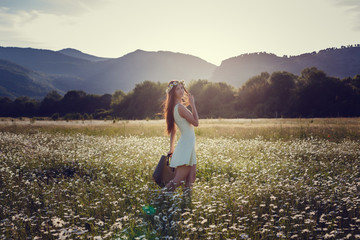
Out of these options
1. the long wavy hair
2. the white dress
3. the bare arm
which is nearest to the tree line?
the long wavy hair

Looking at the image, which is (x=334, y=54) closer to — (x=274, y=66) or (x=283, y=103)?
(x=274, y=66)

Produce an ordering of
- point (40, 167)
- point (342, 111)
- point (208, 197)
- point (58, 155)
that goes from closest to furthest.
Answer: point (208, 197) → point (40, 167) → point (58, 155) → point (342, 111)

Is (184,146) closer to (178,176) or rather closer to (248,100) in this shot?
(178,176)

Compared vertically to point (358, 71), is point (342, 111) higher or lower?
lower

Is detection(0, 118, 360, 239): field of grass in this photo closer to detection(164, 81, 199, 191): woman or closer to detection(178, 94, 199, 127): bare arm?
detection(164, 81, 199, 191): woman

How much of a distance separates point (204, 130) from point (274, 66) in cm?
19350

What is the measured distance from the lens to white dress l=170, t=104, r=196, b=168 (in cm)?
609

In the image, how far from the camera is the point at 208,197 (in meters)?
5.53

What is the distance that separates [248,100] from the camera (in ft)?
→ 219

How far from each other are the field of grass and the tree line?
3171cm

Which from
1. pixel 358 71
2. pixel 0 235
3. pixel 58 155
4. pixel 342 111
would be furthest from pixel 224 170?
pixel 358 71

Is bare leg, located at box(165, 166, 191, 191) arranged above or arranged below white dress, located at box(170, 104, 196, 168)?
below

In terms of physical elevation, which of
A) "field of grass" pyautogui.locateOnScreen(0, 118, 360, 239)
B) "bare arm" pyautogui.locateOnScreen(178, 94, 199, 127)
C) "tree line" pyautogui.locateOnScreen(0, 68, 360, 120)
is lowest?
"field of grass" pyautogui.locateOnScreen(0, 118, 360, 239)

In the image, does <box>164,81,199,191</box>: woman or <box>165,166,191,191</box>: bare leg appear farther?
<box>165,166,191,191</box>: bare leg
